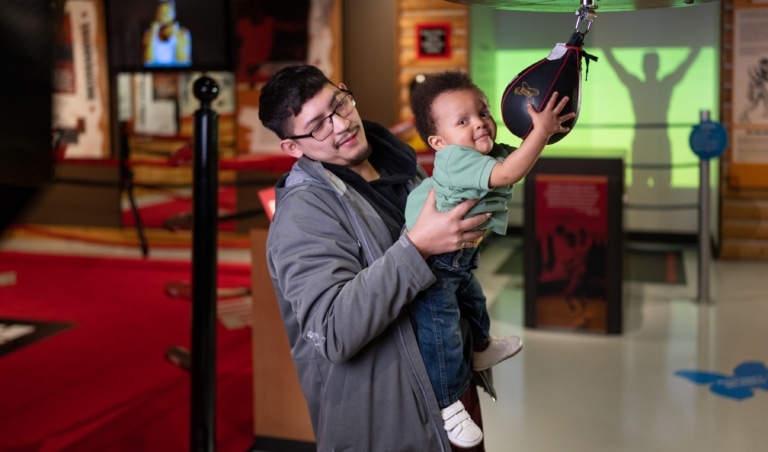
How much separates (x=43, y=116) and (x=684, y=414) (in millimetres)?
4016

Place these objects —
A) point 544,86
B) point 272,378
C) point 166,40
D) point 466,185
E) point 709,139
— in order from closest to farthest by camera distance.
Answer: point 544,86
point 466,185
point 166,40
point 272,378
point 709,139

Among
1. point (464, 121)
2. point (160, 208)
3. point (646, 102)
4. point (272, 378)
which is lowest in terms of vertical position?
point (272, 378)

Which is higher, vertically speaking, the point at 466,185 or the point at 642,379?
the point at 466,185

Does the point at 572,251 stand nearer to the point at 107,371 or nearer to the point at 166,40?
the point at 107,371

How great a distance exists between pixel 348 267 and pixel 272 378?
2265 millimetres

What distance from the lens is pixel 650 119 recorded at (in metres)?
7.87

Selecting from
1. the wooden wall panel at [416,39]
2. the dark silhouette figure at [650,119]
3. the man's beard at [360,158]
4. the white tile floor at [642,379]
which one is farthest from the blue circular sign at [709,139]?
the man's beard at [360,158]

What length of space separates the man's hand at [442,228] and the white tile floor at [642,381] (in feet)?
8.25

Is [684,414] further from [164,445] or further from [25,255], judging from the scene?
[25,255]

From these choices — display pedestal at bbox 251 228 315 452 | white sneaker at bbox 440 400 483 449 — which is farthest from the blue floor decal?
white sneaker at bbox 440 400 483 449

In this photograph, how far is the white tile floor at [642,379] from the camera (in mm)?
3803

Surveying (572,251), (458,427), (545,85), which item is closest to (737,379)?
(572,251)

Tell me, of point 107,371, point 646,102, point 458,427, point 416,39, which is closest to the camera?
point 458,427

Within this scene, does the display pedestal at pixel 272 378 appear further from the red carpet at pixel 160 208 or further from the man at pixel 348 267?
the red carpet at pixel 160 208
